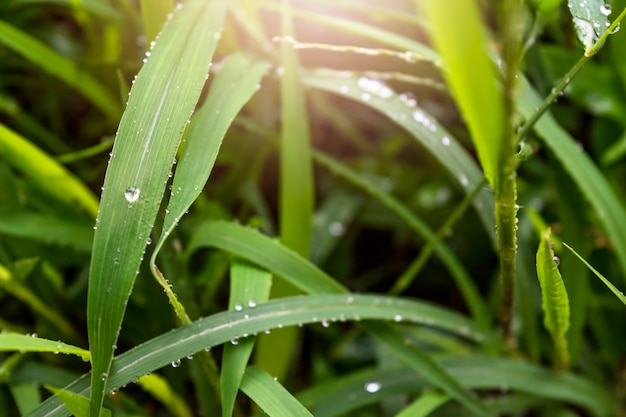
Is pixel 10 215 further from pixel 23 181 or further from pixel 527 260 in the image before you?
pixel 527 260

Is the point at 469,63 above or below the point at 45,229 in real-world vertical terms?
below

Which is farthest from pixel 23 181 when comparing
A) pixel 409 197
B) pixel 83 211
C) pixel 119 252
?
pixel 409 197

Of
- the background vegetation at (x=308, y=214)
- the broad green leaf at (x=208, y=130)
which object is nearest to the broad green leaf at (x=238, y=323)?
the background vegetation at (x=308, y=214)

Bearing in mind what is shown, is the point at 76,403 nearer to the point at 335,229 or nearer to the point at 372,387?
the point at 372,387

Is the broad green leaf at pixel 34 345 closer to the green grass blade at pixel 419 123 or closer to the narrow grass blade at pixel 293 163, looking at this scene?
the narrow grass blade at pixel 293 163

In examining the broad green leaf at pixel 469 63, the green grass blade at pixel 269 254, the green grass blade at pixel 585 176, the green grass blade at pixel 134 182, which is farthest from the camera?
the green grass blade at pixel 585 176

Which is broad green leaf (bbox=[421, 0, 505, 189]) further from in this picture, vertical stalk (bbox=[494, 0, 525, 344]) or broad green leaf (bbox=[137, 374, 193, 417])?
broad green leaf (bbox=[137, 374, 193, 417])

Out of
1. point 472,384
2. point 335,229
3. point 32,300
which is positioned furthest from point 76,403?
point 335,229
